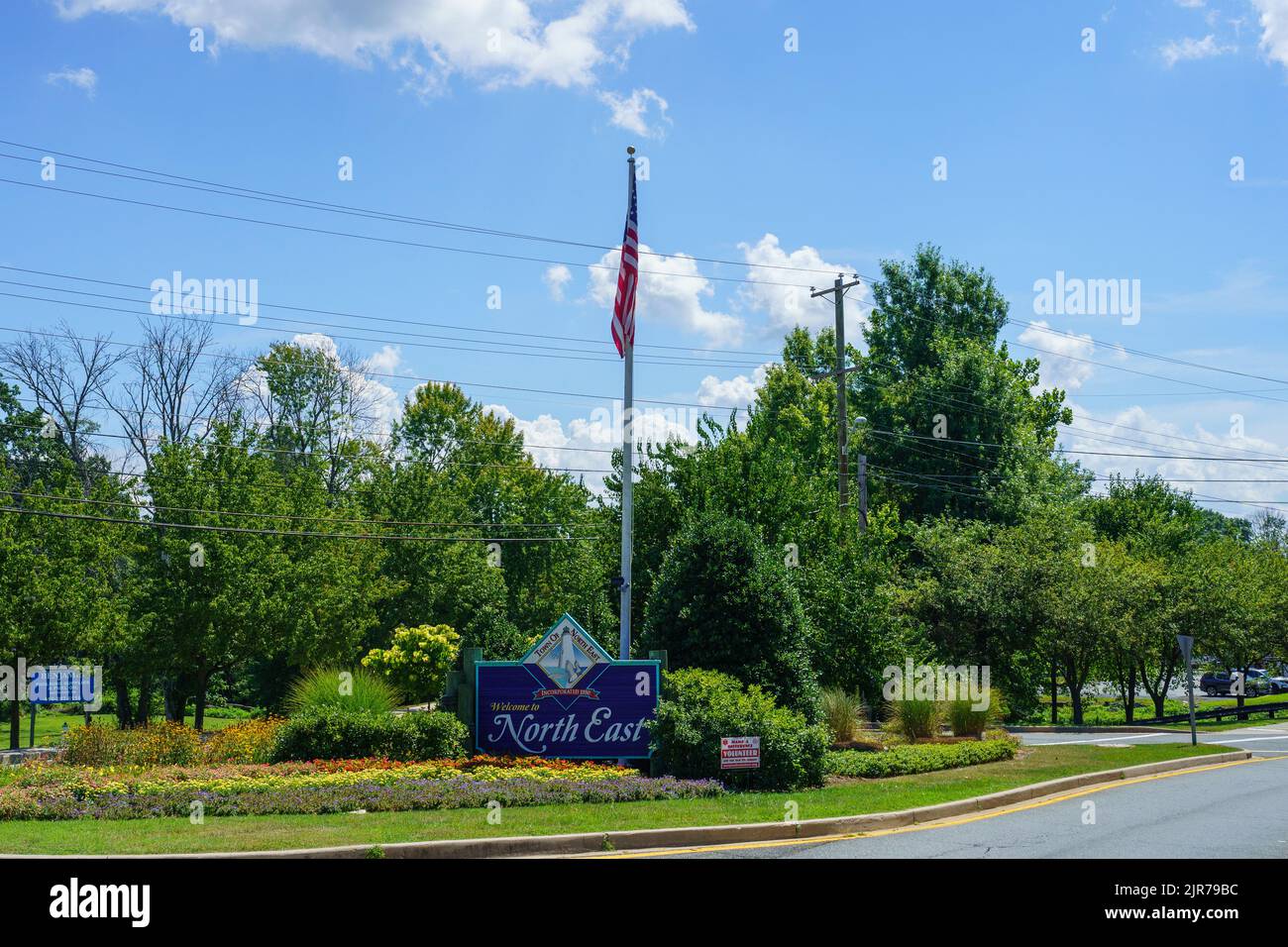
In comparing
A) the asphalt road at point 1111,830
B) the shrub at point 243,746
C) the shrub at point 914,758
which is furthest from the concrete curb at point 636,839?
the shrub at point 243,746

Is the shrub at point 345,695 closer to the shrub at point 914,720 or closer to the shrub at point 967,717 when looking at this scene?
the shrub at point 914,720

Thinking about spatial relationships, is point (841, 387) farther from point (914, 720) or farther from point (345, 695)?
point (345, 695)

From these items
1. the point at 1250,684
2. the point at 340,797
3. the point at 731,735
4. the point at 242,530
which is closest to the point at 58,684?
the point at 242,530

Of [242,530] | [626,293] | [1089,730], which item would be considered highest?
[626,293]

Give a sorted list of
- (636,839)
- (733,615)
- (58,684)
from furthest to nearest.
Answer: (58,684) → (733,615) → (636,839)

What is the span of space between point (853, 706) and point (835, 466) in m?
30.4

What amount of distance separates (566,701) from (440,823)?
21.2 feet

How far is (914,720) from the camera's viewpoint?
79.7ft

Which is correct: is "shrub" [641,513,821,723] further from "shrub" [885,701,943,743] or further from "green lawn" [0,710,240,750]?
"green lawn" [0,710,240,750]

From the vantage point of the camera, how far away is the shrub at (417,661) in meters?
28.8

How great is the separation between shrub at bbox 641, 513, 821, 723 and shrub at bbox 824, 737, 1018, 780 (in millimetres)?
1396

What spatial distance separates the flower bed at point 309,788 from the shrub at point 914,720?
8.90 metres

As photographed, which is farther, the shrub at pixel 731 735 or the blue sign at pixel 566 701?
the blue sign at pixel 566 701
